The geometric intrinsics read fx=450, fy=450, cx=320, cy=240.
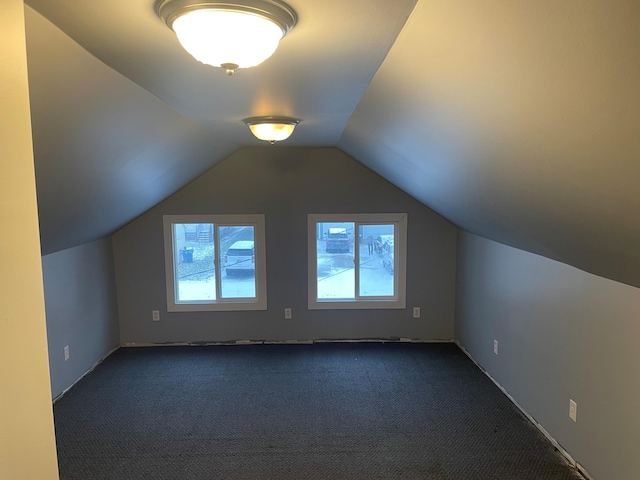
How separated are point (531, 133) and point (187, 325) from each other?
4652 mm

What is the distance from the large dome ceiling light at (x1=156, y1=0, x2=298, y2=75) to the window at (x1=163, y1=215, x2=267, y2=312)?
3.99 meters

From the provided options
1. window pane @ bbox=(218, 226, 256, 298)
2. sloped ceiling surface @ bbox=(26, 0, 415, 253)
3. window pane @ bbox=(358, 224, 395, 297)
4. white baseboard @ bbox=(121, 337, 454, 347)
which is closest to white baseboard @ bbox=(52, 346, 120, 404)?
white baseboard @ bbox=(121, 337, 454, 347)

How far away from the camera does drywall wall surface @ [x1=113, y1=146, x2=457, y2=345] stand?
16.6 feet

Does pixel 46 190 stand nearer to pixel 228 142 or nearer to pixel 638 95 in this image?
pixel 228 142

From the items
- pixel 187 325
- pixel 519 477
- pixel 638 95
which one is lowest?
pixel 519 477

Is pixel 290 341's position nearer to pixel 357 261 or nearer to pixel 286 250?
pixel 286 250

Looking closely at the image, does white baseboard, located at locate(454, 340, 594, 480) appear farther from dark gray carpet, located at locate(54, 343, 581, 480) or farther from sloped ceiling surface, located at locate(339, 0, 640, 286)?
sloped ceiling surface, located at locate(339, 0, 640, 286)

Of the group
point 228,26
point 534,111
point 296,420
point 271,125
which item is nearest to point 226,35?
point 228,26

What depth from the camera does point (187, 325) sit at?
530 cm

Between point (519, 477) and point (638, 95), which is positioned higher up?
point (638, 95)

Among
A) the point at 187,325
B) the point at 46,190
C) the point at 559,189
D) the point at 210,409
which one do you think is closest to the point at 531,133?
the point at 559,189

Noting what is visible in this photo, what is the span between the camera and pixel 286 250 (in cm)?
518

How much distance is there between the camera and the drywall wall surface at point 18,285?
2.56 feet

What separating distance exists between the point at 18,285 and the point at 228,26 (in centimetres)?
73
